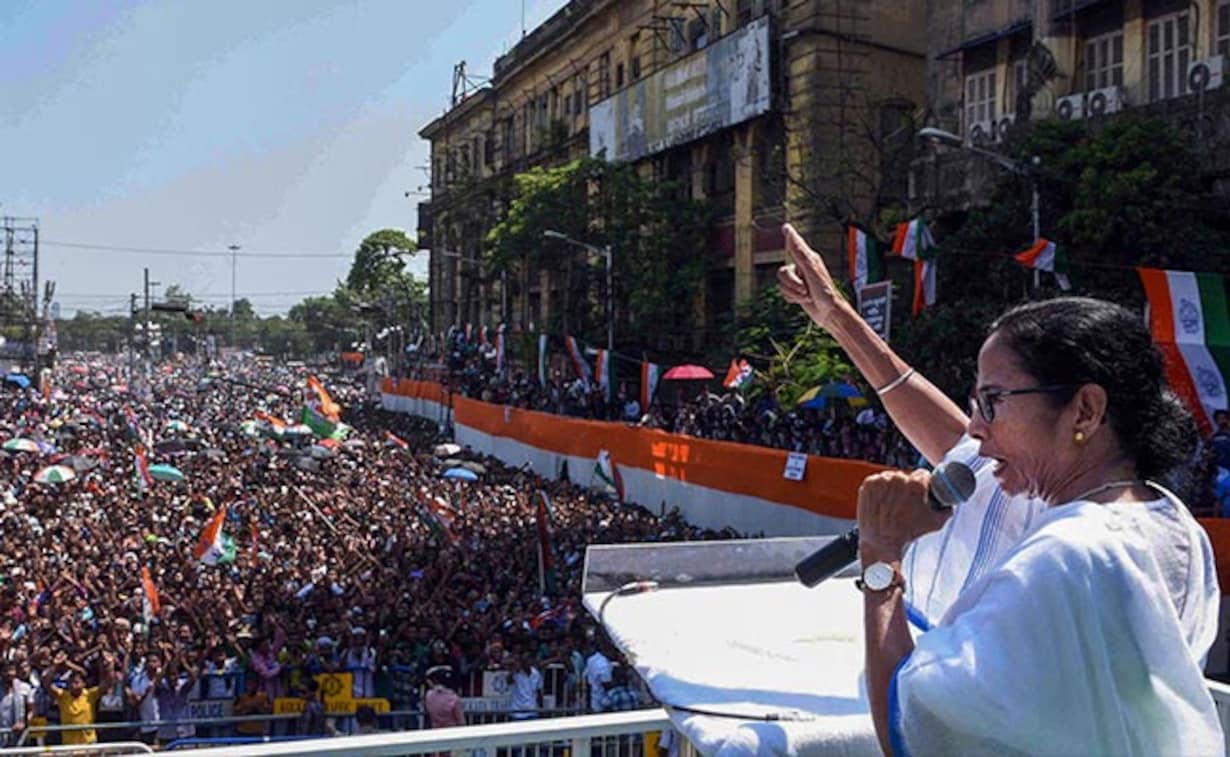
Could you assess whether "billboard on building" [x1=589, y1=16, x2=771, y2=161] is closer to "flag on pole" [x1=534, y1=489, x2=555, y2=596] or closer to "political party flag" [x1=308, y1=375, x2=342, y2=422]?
"political party flag" [x1=308, y1=375, x2=342, y2=422]

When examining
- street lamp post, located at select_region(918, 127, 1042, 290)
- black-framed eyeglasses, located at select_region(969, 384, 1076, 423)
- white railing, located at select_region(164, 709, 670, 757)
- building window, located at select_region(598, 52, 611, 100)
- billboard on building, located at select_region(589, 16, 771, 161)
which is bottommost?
white railing, located at select_region(164, 709, 670, 757)

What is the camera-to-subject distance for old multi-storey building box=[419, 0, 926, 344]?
31.8 m

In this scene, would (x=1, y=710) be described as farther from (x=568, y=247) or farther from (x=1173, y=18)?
(x=568, y=247)

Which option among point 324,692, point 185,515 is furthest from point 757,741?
point 185,515

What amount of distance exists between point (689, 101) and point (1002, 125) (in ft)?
46.7

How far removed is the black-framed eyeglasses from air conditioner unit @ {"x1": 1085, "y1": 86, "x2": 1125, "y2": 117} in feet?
71.2

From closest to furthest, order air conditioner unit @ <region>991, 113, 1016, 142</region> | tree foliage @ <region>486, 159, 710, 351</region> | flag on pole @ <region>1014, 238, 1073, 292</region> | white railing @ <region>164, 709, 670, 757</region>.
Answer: white railing @ <region>164, 709, 670, 757</region> → flag on pole @ <region>1014, 238, 1073, 292</region> → air conditioner unit @ <region>991, 113, 1016, 142</region> → tree foliage @ <region>486, 159, 710, 351</region>

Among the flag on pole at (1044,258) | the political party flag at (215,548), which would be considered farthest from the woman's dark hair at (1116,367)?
the flag on pole at (1044,258)

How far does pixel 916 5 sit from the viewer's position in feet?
110

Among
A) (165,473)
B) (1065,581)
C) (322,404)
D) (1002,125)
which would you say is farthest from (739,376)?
(1065,581)

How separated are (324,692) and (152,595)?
9.52 ft

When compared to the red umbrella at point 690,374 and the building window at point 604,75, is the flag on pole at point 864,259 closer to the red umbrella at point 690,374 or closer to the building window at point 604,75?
the red umbrella at point 690,374

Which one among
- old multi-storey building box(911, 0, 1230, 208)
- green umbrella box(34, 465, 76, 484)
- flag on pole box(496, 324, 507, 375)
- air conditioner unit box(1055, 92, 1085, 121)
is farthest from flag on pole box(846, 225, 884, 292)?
flag on pole box(496, 324, 507, 375)

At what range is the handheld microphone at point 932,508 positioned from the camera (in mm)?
2010
